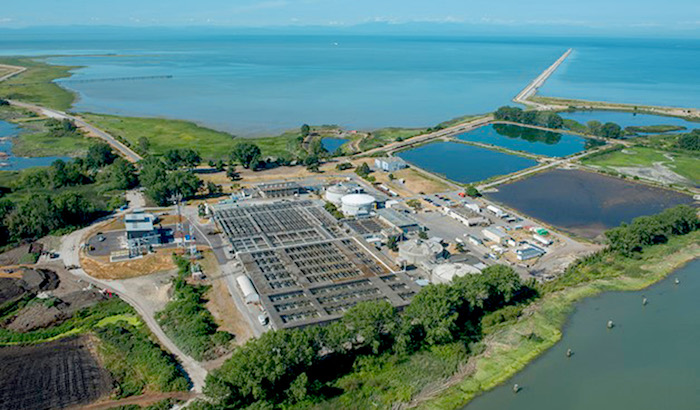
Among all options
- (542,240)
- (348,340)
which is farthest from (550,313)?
(348,340)

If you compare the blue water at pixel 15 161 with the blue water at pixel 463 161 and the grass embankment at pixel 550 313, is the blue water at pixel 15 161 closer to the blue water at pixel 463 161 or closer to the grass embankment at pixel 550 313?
the blue water at pixel 463 161

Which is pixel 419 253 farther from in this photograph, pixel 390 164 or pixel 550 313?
pixel 390 164

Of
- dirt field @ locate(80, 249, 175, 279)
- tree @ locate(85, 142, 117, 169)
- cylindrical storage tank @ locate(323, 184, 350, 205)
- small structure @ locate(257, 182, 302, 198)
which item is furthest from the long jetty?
dirt field @ locate(80, 249, 175, 279)

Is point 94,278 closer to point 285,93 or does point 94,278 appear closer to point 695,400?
point 695,400

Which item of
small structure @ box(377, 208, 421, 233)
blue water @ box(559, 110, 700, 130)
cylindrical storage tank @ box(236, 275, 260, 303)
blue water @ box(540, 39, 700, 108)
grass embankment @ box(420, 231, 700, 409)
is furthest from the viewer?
blue water @ box(540, 39, 700, 108)

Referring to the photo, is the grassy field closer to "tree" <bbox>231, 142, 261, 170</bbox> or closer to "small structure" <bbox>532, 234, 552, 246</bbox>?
"small structure" <bbox>532, 234, 552, 246</bbox>

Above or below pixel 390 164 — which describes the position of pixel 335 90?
above

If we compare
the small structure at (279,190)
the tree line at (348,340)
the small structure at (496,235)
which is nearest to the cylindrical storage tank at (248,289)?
the tree line at (348,340)
